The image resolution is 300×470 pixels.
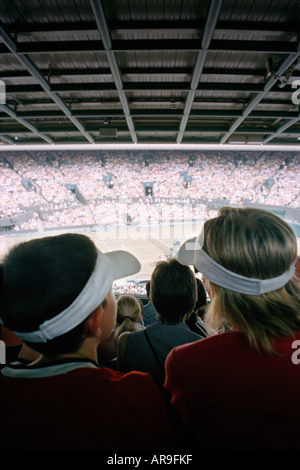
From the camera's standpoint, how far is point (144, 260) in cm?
1470

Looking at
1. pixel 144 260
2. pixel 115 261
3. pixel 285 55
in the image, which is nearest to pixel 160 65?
pixel 285 55

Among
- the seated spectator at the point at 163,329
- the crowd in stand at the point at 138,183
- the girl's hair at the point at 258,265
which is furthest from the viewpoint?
the crowd in stand at the point at 138,183

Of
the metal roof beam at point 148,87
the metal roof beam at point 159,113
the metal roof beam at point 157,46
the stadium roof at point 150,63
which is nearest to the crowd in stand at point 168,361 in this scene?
the stadium roof at point 150,63

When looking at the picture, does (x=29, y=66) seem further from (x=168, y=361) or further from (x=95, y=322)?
(x=168, y=361)

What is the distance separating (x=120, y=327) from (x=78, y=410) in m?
1.56

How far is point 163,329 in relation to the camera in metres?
1.61

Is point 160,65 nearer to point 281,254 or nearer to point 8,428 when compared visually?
point 281,254

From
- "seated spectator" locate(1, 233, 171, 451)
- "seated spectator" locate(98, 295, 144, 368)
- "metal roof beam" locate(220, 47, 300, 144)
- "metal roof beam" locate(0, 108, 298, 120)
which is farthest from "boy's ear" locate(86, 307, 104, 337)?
"metal roof beam" locate(0, 108, 298, 120)

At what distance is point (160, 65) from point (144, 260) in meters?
11.4

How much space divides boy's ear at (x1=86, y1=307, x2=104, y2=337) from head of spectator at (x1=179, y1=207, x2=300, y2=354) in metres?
0.53

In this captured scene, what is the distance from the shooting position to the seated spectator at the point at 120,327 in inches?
77.6

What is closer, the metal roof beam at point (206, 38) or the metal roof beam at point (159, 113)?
the metal roof beam at point (206, 38)

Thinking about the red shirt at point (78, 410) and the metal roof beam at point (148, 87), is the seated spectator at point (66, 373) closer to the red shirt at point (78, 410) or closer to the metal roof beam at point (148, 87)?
the red shirt at point (78, 410)

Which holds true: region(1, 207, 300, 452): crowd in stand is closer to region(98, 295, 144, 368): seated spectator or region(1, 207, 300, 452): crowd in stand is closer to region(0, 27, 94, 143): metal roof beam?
region(98, 295, 144, 368): seated spectator
